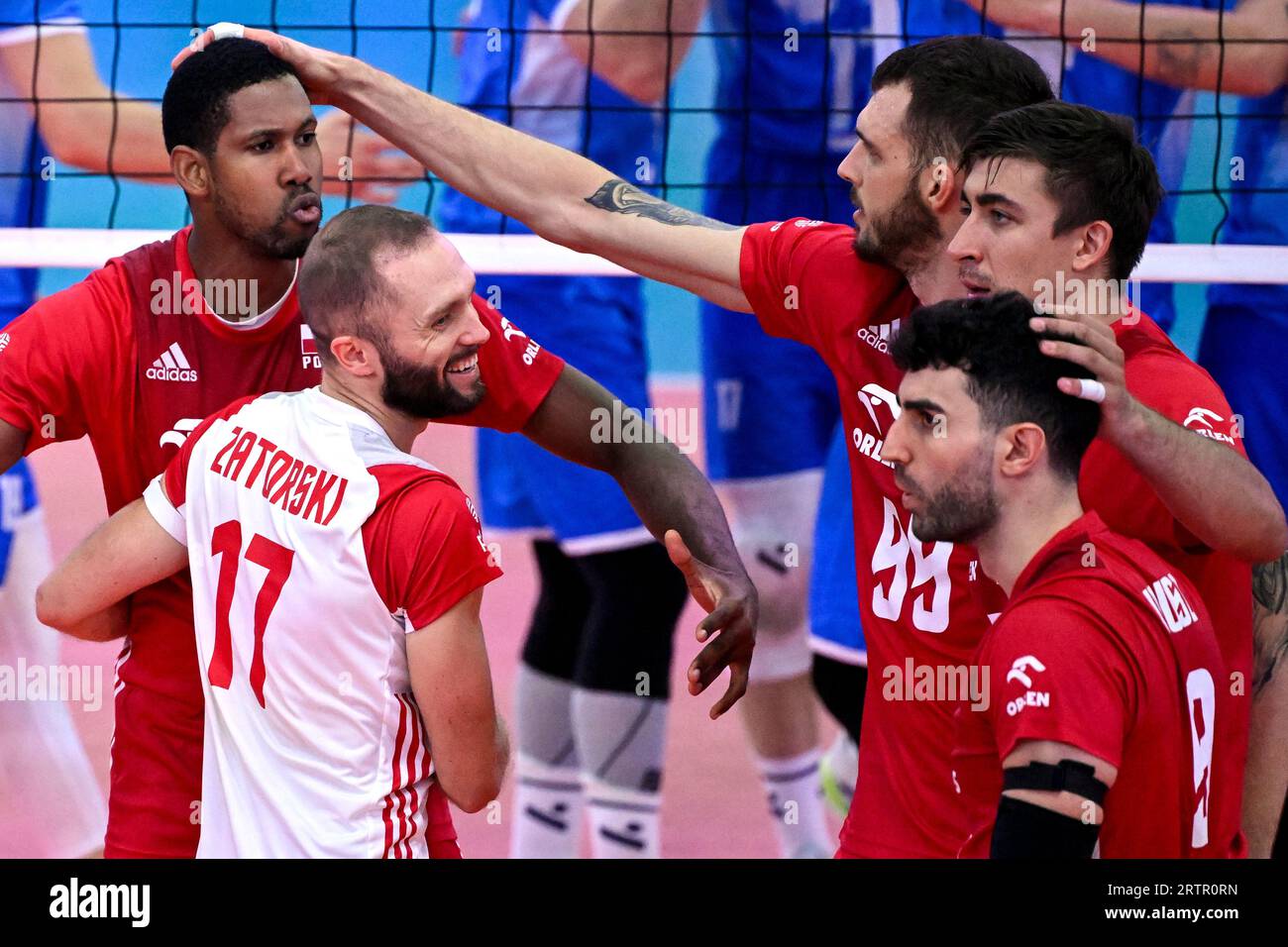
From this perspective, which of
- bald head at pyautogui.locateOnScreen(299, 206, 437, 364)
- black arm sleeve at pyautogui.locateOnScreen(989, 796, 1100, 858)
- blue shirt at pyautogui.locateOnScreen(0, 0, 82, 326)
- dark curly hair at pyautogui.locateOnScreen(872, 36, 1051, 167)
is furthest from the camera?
blue shirt at pyautogui.locateOnScreen(0, 0, 82, 326)

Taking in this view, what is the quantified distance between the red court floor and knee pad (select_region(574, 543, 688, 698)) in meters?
0.54

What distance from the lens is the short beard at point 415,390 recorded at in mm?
3143

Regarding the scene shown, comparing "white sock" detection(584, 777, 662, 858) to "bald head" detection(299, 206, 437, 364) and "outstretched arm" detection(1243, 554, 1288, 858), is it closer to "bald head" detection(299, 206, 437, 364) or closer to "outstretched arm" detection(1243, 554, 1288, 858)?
"outstretched arm" detection(1243, 554, 1288, 858)

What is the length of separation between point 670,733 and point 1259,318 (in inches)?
112

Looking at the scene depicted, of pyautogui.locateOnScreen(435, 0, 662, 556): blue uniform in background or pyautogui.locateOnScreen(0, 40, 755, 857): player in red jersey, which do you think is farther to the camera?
pyautogui.locateOnScreen(435, 0, 662, 556): blue uniform in background

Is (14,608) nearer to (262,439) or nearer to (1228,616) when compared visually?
(262,439)

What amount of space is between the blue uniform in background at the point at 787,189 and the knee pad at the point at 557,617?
741mm

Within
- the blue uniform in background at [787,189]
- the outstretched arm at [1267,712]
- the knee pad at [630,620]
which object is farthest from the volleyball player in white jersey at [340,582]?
the blue uniform in background at [787,189]

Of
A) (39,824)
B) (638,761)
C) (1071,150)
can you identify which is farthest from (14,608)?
(1071,150)

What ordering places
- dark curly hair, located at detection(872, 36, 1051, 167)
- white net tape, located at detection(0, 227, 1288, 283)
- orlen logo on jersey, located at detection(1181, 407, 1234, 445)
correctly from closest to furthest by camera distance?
orlen logo on jersey, located at detection(1181, 407, 1234, 445), dark curly hair, located at detection(872, 36, 1051, 167), white net tape, located at detection(0, 227, 1288, 283)

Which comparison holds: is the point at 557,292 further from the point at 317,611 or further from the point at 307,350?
the point at 317,611

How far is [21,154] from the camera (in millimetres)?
6242

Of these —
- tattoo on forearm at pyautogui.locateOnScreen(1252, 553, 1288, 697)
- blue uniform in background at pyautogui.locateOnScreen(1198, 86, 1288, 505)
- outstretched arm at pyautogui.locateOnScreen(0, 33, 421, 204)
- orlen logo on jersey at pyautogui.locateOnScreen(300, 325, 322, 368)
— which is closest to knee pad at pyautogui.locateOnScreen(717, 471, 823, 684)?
blue uniform in background at pyautogui.locateOnScreen(1198, 86, 1288, 505)

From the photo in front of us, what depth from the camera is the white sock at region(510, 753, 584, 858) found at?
568 cm
